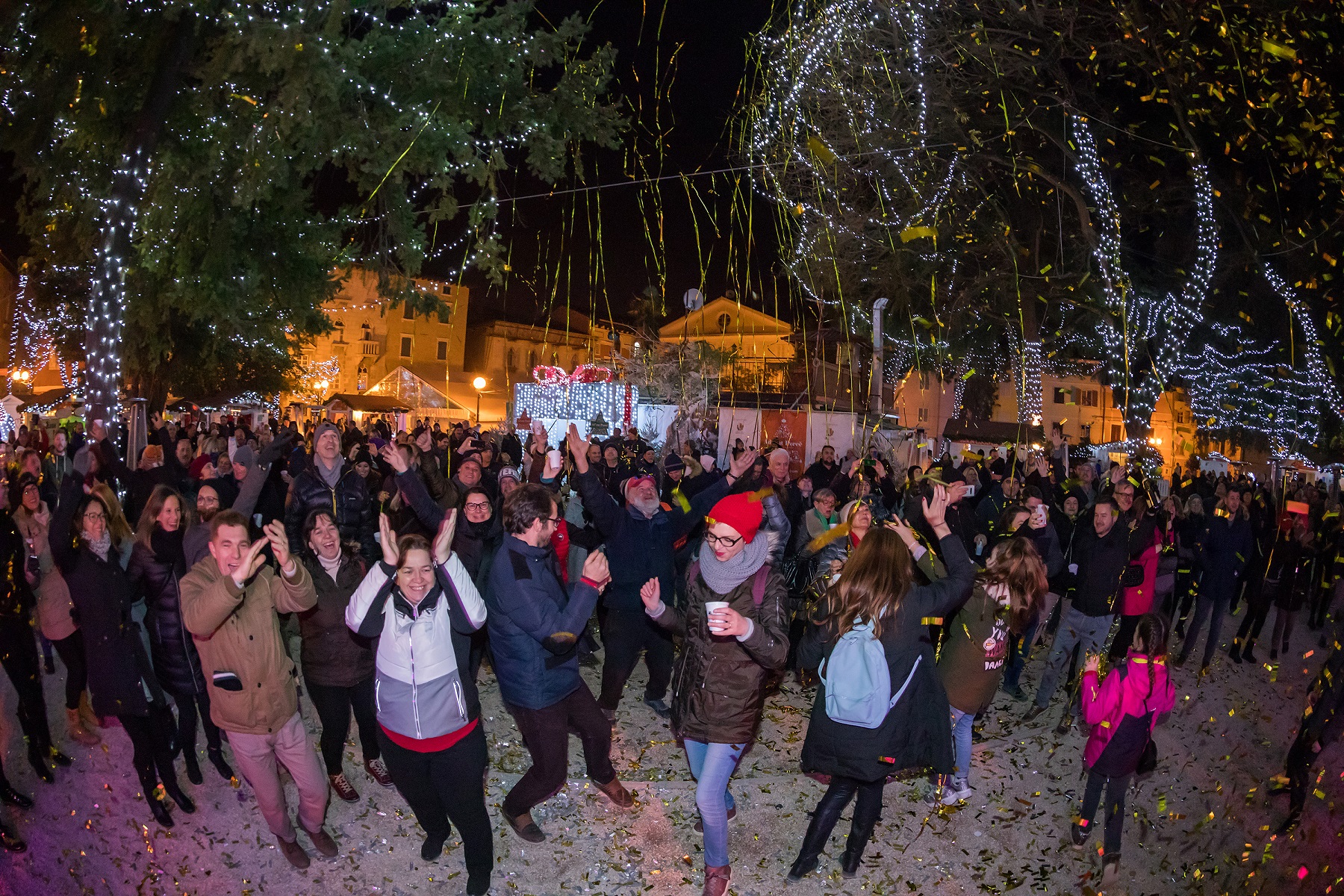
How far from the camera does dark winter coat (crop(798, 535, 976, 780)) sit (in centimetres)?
390

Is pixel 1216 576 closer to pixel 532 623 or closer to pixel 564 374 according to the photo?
pixel 532 623

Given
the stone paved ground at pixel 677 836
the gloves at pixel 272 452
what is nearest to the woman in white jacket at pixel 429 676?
the stone paved ground at pixel 677 836

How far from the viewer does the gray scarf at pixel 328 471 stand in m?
5.70

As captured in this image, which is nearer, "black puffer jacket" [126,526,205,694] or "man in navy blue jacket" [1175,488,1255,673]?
"black puffer jacket" [126,526,205,694]

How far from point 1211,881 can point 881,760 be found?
7.46 ft

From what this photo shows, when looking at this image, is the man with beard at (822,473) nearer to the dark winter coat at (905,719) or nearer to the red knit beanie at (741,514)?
the dark winter coat at (905,719)

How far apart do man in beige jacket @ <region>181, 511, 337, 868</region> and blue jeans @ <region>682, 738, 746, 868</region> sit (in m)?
1.87

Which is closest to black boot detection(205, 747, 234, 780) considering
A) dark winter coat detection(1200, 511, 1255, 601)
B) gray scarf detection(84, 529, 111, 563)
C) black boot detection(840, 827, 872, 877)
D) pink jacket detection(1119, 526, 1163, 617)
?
gray scarf detection(84, 529, 111, 563)

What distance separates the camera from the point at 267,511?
8.69 metres

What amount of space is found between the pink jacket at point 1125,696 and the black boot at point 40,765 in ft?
Result: 18.6

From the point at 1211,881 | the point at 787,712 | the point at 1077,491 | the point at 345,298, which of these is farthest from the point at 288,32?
the point at 345,298

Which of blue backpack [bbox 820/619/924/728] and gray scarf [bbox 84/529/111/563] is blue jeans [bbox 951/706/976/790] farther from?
gray scarf [bbox 84/529/111/563]

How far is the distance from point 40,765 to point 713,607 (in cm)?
407

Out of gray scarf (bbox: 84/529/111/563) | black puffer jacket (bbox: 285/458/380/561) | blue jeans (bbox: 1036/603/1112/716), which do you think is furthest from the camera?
blue jeans (bbox: 1036/603/1112/716)
